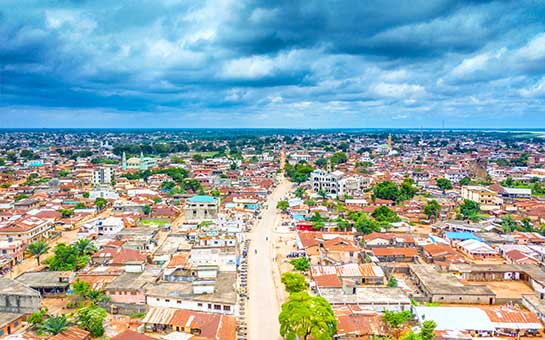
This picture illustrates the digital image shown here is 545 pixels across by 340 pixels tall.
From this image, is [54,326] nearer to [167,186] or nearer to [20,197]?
[20,197]

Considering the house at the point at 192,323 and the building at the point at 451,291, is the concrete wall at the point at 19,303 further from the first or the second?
the building at the point at 451,291

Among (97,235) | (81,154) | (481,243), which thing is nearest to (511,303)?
(481,243)

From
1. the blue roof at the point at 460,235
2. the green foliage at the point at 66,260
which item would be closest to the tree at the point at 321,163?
the blue roof at the point at 460,235

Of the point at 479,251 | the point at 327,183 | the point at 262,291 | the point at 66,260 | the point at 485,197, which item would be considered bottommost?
the point at 262,291

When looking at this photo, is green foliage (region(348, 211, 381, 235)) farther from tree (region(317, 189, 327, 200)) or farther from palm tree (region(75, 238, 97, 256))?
palm tree (region(75, 238, 97, 256))

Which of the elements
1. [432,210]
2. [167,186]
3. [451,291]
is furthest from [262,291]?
[167,186]

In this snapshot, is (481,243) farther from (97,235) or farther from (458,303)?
(97,235)

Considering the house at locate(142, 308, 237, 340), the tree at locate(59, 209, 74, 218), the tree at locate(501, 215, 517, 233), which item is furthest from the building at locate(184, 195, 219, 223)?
the tree at locate(501, 215, 517, 233)
